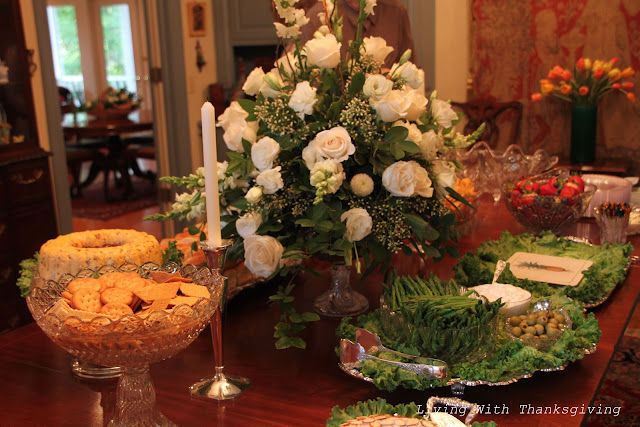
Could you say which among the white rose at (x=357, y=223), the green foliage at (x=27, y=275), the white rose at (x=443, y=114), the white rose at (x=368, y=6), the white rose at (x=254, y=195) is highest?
the white rose at (x=368, y=6)

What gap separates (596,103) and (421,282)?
119 inches

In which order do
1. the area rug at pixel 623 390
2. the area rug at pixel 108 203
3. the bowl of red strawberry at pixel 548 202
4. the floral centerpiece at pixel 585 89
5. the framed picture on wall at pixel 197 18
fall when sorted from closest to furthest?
the bowl of red strawberry at pixel 548 202
the area rug at pixel 623 390
the floral centerpiece at pixel 585 89
the framed picture on wall at pixel 197 18
the area rug at pixel 108 203

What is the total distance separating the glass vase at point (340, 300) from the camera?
1593mm

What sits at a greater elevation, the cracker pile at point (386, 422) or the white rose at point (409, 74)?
the white rose at point (409, 74)

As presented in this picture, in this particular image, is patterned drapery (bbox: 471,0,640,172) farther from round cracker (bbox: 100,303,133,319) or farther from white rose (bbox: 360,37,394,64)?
round cracker (bbox: 100,303,133,319)

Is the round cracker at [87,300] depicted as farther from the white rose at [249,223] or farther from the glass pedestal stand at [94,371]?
the white rose at [249,223]

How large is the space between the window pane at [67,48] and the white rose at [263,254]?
9500 millimetres

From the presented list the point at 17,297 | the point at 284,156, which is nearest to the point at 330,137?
the point at 284,156

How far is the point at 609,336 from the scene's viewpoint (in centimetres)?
146

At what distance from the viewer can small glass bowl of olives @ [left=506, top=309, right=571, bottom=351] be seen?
1.32 metres

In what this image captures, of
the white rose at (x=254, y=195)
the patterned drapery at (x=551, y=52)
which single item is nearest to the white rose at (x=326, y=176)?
the white rose at (x=254, y=195)

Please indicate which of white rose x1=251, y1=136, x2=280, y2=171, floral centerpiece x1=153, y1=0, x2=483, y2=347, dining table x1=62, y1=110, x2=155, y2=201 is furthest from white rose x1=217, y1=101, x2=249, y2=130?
dining table x1=62, y1=110, x2=155, y2=201

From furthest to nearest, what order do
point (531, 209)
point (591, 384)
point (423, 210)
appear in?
1. point (531, 209)
2. point (423, 210)
3. point (591, 384)

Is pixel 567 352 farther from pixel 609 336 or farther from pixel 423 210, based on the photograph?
pixel 423 210
